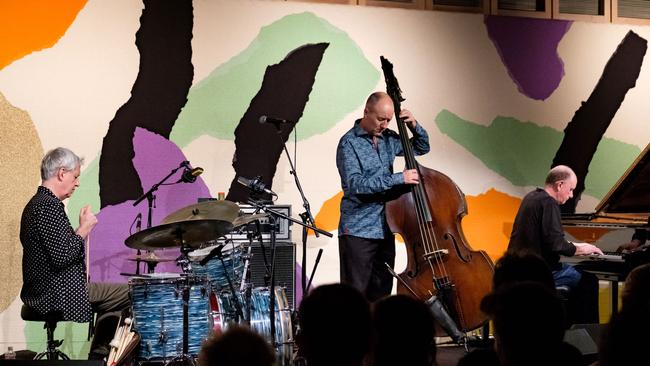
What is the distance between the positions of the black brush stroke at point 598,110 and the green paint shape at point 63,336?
404 centimetres

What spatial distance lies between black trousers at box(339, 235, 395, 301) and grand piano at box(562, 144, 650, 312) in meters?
1.63

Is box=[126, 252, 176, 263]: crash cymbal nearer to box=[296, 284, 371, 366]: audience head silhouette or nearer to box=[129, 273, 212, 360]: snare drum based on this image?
box=[129, 273, 212, 360]: snare drum

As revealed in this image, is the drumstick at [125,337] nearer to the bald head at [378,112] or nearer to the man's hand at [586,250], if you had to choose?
the bald head at [378,112]

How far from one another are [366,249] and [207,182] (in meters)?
1.83

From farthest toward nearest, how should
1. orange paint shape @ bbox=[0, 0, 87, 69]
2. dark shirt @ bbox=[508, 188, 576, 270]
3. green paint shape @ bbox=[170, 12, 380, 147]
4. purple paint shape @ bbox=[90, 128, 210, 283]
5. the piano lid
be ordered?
green paint shape @ bbox=[170, 12, 380, 147] < purple paint shape @ bbox=[90, 128, 210, 283] < orange paint shape @ bbox=[0, 0, 87, 69] < dark shirt @ bbox=[508, 188, 576, 270] < the piano lid

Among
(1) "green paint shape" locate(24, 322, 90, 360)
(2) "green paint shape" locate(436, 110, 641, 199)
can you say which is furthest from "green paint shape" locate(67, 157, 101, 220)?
(2) "green paint shape" locate(436, 110, 641, 199)

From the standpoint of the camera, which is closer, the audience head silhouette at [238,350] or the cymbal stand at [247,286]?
the audience head silhouette at [238,350]

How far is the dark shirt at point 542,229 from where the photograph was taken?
5.74m

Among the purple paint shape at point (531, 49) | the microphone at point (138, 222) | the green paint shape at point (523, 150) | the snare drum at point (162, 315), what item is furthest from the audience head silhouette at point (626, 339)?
the purple paint shape at point (531, 49)

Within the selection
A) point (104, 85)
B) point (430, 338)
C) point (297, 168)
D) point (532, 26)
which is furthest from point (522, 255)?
point (532, 26)

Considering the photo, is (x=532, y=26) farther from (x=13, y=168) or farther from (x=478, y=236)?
(x=13, y=168)

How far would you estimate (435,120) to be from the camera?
6840 mm

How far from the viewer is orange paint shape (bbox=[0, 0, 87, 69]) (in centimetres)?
599

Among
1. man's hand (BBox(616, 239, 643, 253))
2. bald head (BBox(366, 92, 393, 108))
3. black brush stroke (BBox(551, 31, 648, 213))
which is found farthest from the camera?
black brush stroke (BBox(551, 31, 648, 213))
